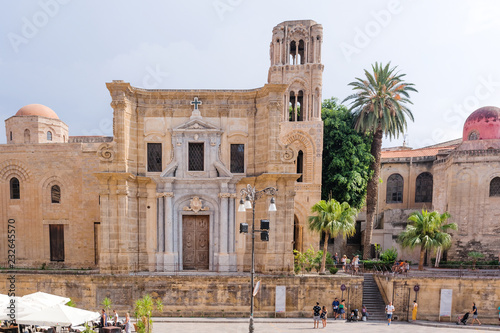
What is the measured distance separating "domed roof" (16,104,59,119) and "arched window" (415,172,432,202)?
3962 cm

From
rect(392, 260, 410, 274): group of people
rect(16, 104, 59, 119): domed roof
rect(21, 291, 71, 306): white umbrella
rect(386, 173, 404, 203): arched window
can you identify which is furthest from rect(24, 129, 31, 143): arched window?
rect(386, 173, 404, 203): arched window

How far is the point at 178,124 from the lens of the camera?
20328 millimetres

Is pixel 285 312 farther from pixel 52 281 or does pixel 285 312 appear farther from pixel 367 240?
pixel 52 281

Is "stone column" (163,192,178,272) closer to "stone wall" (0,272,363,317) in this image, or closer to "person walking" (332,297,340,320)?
"stone wall" (0,272,363,317)

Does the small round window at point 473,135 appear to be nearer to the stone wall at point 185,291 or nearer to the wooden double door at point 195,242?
the stone wall at point 185,291

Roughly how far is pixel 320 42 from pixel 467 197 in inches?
717

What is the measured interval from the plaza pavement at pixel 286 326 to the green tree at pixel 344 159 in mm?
10163

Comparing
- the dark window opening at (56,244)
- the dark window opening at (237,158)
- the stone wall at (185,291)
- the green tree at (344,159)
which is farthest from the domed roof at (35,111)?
the green tree at (344,159)

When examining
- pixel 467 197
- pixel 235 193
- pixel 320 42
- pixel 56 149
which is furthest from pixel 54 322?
pixel 467 197

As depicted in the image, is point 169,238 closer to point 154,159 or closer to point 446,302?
point 154,159

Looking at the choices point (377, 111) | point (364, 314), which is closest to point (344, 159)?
point (377, 111)

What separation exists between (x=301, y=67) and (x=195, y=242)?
16617mm

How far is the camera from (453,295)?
1966 centimetres

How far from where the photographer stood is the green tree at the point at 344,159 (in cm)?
2617
